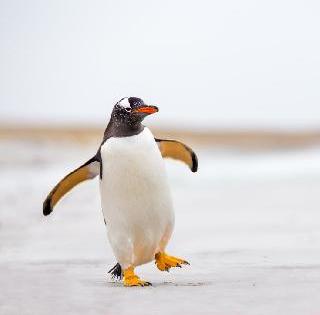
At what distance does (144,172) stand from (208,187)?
9002mm

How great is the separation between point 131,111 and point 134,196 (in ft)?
1.43

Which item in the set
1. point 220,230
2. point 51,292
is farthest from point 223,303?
point 220,230

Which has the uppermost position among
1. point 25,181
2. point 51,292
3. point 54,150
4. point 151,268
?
point 51,292

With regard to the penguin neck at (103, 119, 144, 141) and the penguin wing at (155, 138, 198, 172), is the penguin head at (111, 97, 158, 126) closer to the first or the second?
the penguin neck at (103, 119, 144, 141)

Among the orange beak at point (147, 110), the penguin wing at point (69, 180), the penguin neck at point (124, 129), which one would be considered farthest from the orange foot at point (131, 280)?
the orange beak at point (147, 110)

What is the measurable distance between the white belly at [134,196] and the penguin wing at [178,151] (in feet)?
1.03

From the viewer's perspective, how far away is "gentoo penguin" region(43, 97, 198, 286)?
511 centimetres

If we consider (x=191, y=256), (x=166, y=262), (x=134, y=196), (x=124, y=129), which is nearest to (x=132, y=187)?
(x=134, y=196)

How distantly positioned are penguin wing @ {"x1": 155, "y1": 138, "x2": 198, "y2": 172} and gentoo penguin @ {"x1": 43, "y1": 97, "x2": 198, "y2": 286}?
0.69 ft

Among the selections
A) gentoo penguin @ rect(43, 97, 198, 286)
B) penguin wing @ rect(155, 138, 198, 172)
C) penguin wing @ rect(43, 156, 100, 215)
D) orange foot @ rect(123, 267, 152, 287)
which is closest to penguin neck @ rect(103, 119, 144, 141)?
gentoo penguin @ rect(43, 97, 198, 286)

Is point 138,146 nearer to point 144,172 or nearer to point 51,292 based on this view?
point 144,172

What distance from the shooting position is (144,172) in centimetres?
517

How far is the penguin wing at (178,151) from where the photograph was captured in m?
5.57

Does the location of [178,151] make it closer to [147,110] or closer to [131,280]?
[147,110]
